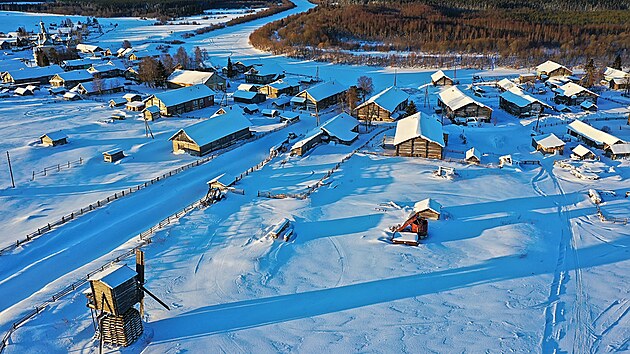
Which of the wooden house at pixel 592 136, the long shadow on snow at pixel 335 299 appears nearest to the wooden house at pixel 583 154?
the wooden house at pixel 592 136

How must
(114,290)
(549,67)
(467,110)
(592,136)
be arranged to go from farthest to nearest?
(549,67) → (467,110) → (592,136) → (114,290)

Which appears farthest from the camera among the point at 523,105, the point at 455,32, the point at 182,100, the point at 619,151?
the point at 455,32

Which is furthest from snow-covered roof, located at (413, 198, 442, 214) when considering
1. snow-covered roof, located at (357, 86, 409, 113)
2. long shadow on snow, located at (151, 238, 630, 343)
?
snow-covered roof, located at (357, 86, 409, 113)

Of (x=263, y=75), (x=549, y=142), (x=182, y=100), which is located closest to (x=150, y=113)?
(x=182, y=100)

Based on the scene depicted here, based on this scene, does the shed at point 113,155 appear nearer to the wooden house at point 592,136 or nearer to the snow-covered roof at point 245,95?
the snow-covered roof at point 245,95

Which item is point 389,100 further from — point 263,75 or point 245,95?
point 263,75

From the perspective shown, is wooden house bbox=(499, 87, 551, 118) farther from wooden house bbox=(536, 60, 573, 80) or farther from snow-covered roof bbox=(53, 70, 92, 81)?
snow-covered roof bbox=(53, 70, 92, 81)
